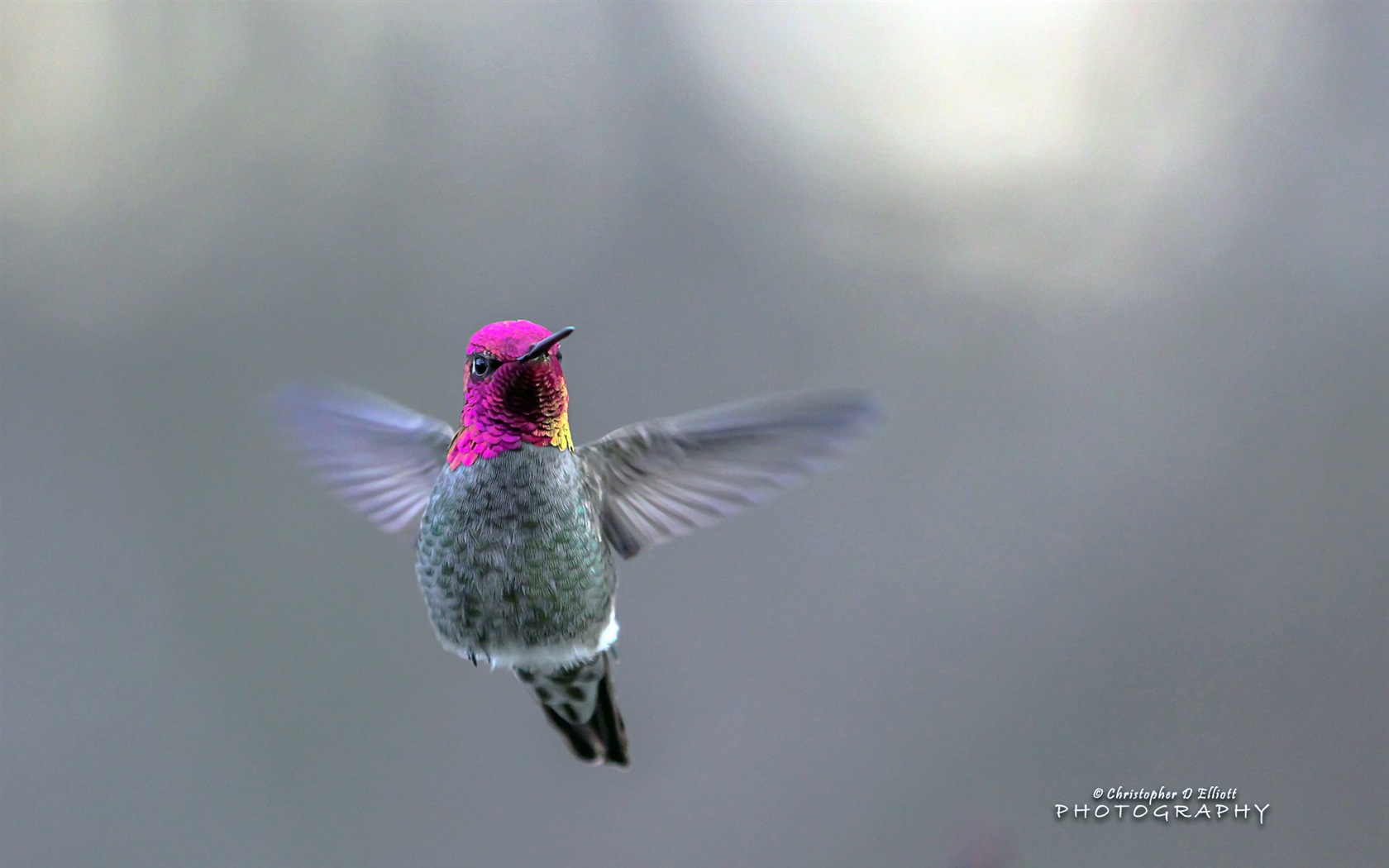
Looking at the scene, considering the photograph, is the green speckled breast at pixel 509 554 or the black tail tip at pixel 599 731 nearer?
the green speckled breast at pixel 509 554

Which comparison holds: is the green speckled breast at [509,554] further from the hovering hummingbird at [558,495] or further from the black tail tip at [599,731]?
the black tail tip at [599,731]

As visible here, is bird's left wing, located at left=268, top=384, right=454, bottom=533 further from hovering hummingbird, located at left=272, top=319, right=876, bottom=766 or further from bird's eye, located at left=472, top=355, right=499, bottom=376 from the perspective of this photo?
bird's eye, located at left=472, top=355, right=499, bottom=376

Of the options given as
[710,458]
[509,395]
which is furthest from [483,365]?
[710,458]

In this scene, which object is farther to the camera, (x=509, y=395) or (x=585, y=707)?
(x=585, y=707)

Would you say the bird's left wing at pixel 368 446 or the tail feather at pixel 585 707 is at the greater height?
the bird's left wing at pixel 368 446

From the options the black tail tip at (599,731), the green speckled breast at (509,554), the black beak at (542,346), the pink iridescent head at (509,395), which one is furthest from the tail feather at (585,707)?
the black beak at (542,346)

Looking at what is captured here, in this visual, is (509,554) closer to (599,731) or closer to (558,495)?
(558,495)
